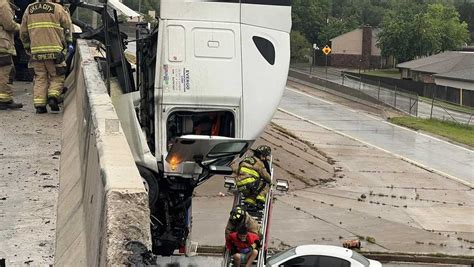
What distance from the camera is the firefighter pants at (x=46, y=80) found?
9.39 metres

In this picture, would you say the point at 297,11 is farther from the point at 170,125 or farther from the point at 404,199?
the point at 170,125

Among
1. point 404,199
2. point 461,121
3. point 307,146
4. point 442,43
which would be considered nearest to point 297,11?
point 442,43

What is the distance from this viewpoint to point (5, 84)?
972 cm

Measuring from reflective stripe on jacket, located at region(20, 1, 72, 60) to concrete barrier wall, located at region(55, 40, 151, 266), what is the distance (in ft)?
6.31

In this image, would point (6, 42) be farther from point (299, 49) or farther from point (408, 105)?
point (299, 49)

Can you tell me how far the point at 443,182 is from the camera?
86.7 feet

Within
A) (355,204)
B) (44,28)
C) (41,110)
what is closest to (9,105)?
(41,110)

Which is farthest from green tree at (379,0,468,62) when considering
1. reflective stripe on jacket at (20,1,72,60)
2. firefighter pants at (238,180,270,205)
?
reflective stripe on jacket at (20,1,72,60)

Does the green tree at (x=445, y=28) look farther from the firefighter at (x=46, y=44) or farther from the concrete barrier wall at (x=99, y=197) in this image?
the concrete barrier wall at (x=99, y=197)

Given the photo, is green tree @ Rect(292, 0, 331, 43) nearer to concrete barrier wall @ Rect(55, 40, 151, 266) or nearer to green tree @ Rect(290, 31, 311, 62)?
green tree @ Rect(290, 31, 311, 62)

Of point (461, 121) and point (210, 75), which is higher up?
point (210, 75)

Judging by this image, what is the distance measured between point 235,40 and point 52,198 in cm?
425

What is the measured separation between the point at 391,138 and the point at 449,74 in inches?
1081

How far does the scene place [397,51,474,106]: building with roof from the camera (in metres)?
58.0
